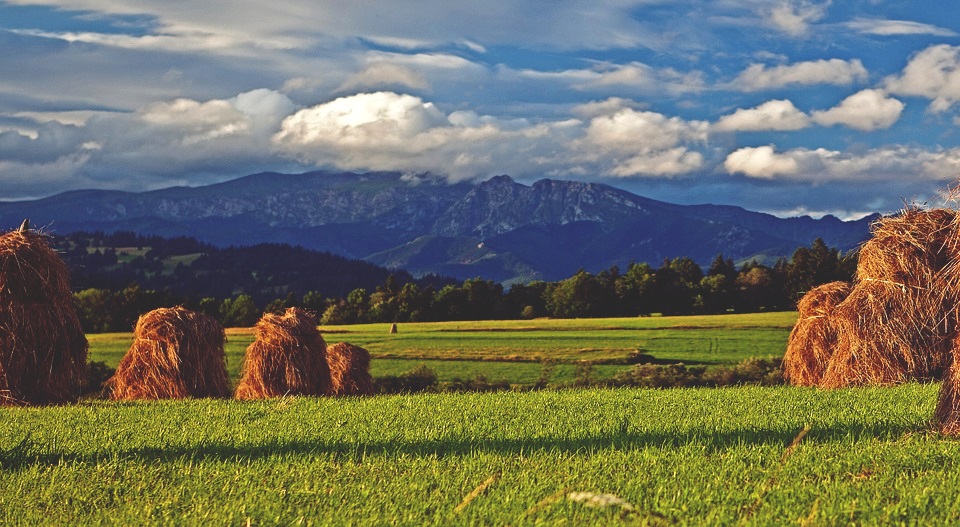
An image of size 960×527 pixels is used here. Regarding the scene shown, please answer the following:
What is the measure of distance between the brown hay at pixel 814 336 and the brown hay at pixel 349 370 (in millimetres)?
14734

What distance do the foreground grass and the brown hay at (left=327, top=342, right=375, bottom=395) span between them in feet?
41.0

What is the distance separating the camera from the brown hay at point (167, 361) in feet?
81.1

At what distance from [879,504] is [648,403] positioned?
1084 centimetres

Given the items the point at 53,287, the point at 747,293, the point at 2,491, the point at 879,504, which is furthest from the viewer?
the point at 747,293

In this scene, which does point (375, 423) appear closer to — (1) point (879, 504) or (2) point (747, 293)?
(1) point (879, 504)

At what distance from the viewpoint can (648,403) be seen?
19156mm

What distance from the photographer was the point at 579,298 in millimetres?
103750

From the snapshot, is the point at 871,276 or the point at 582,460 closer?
the point at 582,460

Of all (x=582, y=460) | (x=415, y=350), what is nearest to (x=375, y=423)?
(x=582, y=460)

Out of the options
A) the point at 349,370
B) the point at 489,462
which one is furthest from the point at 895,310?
the point at 489,462

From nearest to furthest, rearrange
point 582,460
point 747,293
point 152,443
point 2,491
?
1. point 2,491
2. point 582,460
3. point 152,443
4. point 747,293

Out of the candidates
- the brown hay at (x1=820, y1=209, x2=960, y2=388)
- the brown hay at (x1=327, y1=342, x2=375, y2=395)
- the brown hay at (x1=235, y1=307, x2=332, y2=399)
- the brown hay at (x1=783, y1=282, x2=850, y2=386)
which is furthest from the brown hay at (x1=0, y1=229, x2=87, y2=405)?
the brown hay at (x1=783, y1=282, x2=850, y2=386)

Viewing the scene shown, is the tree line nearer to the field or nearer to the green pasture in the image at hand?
the green pasture

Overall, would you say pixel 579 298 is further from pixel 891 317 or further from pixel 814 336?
pixel 891 317
